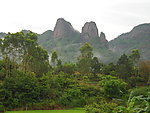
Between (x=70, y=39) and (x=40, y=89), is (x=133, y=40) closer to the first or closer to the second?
(x=70, y=39)

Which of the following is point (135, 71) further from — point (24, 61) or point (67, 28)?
point (67, 28)

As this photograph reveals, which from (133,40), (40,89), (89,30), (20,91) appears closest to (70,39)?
(89,30)

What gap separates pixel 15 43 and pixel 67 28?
280ft

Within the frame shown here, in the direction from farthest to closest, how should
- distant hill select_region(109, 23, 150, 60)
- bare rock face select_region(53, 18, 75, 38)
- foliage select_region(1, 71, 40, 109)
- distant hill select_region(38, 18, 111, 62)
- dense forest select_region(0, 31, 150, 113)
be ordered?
bare rock face select_region(53, 18, 75, 38) → distant hill select_region(109, 23, 150, 60) → distant hill select_region(38, 18, 111, 62) → dense forest select_region(0, 31, 150, 113) → foliage select_region(1, 71, 40, 109)

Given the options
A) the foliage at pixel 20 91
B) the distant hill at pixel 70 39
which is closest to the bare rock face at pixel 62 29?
the distant hill at pixel 70 39

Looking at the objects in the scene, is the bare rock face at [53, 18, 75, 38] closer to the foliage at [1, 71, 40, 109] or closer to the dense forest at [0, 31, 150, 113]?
the dense forest at [0, 31, 150, 113]

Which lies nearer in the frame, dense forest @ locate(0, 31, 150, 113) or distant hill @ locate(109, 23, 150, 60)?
dense forest @ locate(0, 31, 150, 113)

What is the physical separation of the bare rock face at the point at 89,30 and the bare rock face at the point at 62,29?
892cm

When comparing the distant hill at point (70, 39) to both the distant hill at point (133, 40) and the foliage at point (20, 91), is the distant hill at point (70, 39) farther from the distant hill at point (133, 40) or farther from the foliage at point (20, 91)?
the foliage at point (20, 91)

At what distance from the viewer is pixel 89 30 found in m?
95.0

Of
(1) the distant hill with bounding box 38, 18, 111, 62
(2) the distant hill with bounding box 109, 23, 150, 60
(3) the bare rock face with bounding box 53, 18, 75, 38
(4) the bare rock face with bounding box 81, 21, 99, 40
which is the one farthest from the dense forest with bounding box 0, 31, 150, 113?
(3) the bare rock face with bounding box 53, 18, 75, 38

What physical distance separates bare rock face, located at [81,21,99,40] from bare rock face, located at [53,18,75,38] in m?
8.92

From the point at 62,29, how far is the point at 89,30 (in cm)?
1533

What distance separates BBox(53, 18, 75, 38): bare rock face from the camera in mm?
98500
